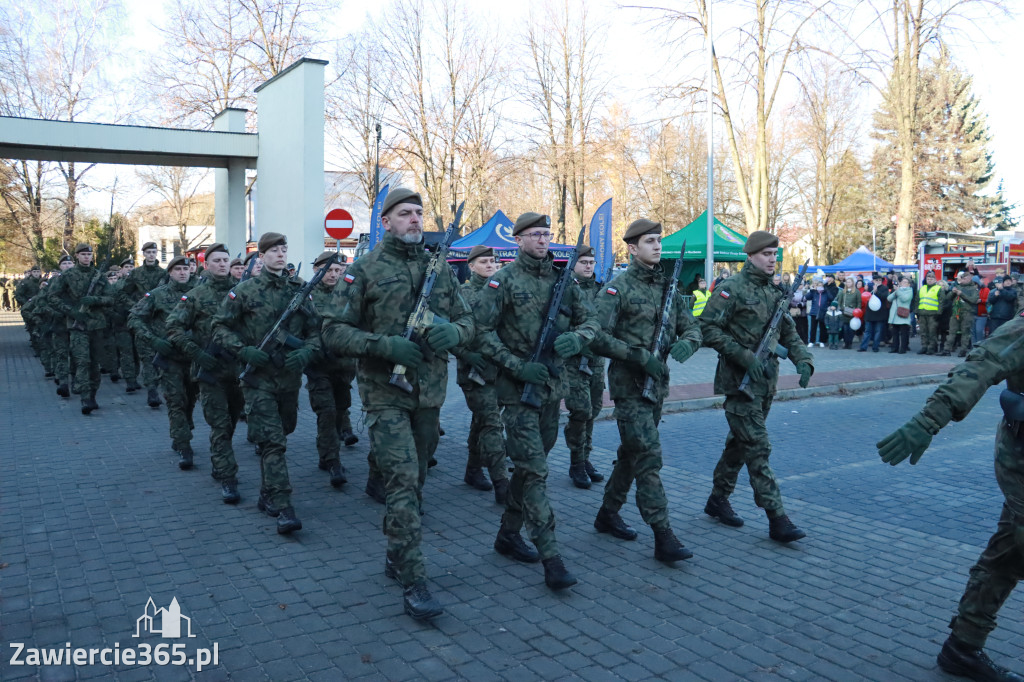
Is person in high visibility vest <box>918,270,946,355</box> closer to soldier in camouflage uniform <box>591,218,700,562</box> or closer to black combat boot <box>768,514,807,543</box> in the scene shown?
black combat boot <box>768,514,807,543</box>

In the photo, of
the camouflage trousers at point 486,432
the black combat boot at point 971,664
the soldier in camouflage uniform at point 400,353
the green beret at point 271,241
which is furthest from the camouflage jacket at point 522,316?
the black combat boot at point 971,664

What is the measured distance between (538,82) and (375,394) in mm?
33661

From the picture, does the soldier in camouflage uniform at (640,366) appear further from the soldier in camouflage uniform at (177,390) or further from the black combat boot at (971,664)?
the soldier in camouflage uniform at (177,390)

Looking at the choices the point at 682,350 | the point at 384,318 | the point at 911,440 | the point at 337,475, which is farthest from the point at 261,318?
the point at 911,440

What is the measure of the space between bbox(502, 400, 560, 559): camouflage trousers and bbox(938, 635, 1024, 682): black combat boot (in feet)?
6.84

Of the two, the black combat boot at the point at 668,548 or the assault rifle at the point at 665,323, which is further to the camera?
the assault rifle at the point at 665,323

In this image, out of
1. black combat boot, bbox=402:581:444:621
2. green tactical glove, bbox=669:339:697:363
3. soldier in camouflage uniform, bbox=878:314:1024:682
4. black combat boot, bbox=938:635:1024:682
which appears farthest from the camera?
green tactical glove, bbox=669:339:697:363

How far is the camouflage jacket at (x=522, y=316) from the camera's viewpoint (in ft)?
16.5

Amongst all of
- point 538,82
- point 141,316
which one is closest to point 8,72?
point 538,82

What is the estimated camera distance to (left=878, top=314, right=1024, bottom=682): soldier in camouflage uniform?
136 inches

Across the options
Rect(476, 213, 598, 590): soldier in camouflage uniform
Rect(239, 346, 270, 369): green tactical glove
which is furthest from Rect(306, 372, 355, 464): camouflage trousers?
Rect(476, 213, 598, 590): soldier in camouflage uniform

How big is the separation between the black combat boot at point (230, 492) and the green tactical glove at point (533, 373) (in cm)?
313

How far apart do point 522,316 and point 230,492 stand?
3.17 m

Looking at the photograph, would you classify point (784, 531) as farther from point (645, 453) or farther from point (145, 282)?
point (145, 282)
